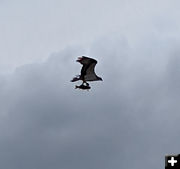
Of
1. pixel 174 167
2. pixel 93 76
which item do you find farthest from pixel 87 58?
pixel 174 167

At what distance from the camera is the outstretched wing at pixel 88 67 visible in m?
29.8

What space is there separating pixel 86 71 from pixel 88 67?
0.23m

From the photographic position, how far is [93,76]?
30016mm

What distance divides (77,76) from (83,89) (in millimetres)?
1014

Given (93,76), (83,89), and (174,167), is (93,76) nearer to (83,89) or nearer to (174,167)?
(83,89)

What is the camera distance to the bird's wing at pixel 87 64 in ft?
97.5

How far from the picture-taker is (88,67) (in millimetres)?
30297

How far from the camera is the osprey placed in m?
29.7

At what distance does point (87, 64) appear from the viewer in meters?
30.2

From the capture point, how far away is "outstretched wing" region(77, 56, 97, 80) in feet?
97.8

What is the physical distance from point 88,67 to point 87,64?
18 centimetres

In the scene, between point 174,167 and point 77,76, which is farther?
point 174,167

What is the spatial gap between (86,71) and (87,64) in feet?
1.24

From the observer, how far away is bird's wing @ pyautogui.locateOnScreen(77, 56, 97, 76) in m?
29.7
